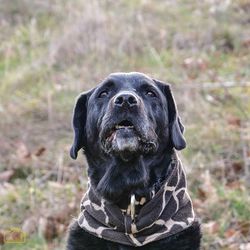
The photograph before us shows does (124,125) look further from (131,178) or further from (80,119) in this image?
(80,119)

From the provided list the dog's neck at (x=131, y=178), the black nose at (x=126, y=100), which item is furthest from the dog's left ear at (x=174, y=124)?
the black nose at (x=126, y=100)

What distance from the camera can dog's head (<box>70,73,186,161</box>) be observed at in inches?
174

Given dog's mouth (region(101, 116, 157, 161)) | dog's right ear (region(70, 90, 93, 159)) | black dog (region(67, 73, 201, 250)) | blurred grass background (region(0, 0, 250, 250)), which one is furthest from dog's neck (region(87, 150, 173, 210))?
blurred grass background (region(0, 0, 250, 250))

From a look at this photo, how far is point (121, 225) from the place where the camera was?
15.3 feet

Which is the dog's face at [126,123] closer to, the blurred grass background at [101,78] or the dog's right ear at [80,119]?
the dog's right ear at [80,119]

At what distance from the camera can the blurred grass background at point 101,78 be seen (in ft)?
21.4

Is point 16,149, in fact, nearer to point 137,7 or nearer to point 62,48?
point 62,48

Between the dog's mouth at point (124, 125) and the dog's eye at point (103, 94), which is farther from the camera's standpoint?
the dog's eye at point (103, 94)

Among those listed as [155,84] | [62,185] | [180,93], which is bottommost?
[62,185]

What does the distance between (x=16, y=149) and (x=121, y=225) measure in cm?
351

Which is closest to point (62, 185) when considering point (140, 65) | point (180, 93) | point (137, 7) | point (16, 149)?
point (16, 149)

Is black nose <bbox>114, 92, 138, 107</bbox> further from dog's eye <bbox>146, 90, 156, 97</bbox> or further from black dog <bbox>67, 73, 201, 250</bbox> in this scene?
dog's eye <bbox>146, 90, 156, 97</bbox>

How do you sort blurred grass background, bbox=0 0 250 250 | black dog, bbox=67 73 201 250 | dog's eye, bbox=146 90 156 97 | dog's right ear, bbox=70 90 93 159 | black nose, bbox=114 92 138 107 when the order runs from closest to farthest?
black nose, bbox=114 92 138 107, black dog, bbox=67 73 201 250, dog's eye, bbox=146 90 156 97, dog's right ear, bbox=70 90 93 159, blurred grass background, bbox=0 0 250 250

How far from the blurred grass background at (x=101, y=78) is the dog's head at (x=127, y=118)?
4.82ft
